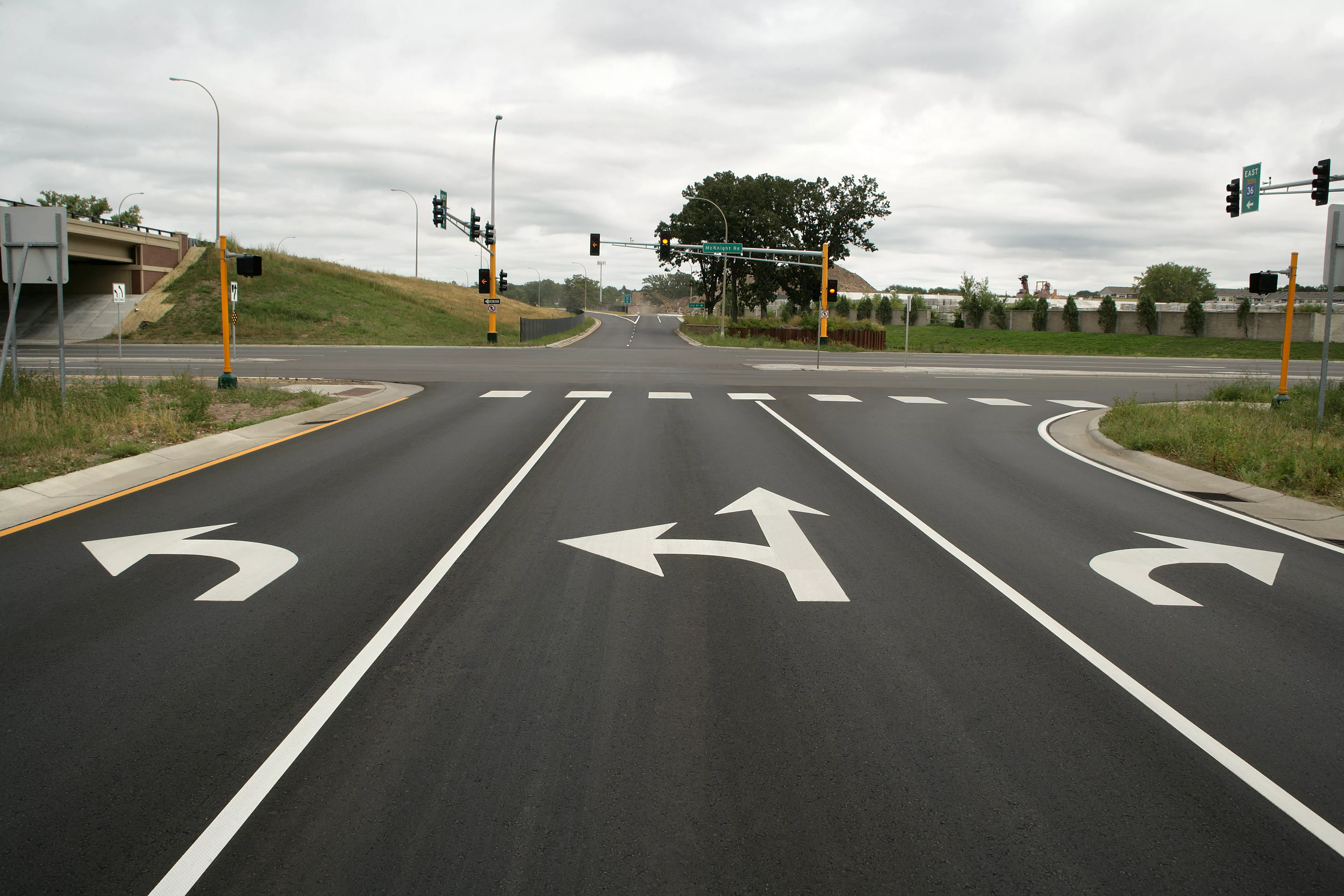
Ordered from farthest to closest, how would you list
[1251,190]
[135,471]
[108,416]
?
[1251,190], [108,416], [135,471]

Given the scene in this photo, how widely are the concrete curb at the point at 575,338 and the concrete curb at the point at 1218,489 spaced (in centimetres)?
3822

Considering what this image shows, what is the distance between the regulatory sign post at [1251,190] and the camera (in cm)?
3447

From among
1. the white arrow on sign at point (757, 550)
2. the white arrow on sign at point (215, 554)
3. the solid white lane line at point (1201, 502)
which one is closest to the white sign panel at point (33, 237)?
the white arrow on sign at point (215, 554)

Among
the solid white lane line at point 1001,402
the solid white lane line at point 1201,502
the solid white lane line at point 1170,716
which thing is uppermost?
the solid white lane line at point 1001,402

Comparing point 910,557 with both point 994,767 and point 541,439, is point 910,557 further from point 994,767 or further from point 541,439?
point 541,439

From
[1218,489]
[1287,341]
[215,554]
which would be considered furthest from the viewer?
[1287,341]

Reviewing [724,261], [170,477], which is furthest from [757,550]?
[724,261]

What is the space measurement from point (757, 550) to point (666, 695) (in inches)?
121

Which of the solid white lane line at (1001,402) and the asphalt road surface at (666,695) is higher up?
the solid white lane line at (1001,402)

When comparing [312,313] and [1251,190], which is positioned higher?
[1251,190]

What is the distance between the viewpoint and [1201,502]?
1036cm

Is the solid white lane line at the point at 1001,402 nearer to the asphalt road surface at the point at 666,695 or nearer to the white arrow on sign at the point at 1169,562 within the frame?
the asphalt road surface at the point at 666,695

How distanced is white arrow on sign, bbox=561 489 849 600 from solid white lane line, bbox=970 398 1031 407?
1442 cm

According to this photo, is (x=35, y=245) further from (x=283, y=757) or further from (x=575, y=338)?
(x=575, y=338)
